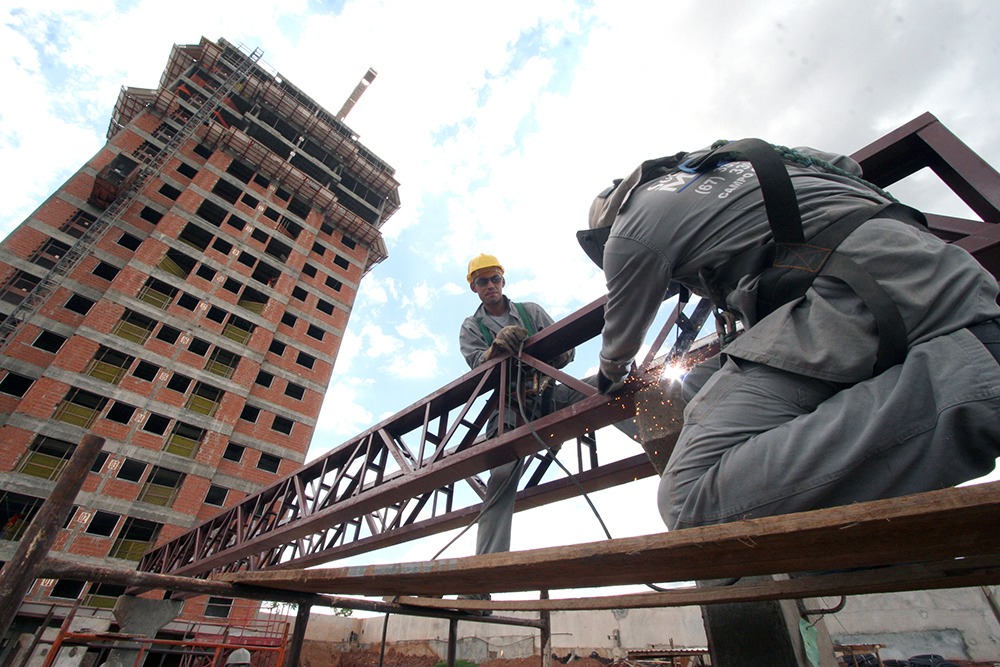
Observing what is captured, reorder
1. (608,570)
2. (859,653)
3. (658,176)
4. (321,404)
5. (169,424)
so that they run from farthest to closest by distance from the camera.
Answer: (321,404) → (169,424) → (859,653) → (658,176) → (608,570)

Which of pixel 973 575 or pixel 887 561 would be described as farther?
pixel 973 575

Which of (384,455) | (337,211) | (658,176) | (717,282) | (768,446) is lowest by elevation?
(768,446)

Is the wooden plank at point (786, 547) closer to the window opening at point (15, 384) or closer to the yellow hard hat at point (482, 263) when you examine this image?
the yellow hard hat at point (482, 263)

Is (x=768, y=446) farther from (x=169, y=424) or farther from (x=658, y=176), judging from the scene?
(x=169, y=424)

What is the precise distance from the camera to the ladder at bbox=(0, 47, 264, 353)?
66.3 feet

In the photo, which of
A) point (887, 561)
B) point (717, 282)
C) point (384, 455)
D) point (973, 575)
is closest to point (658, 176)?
point (717, 282)

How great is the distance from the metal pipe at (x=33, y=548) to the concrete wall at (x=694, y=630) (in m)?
8.31

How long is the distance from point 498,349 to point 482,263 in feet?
3.70

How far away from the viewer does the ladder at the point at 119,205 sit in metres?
20.2

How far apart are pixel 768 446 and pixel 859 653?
23.3 meters

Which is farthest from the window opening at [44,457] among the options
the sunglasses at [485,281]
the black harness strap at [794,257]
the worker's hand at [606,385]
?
the black harness strap at [794,257]

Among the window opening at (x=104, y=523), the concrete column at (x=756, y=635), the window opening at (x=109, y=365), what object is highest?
the window opening at (x=109, y=365)

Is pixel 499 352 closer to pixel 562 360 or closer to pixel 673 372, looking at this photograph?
pixel 562 360

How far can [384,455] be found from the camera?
19.5 ft
